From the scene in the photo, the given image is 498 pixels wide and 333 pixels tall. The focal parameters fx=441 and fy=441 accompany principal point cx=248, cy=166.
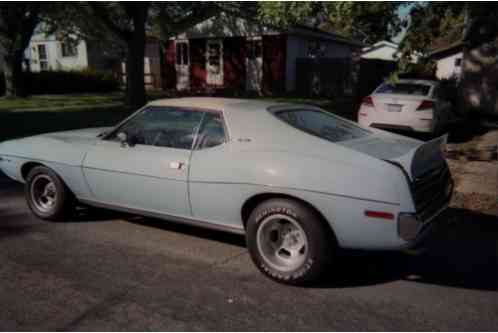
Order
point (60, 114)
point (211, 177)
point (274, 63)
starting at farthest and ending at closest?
point (274, 63), point (60, 114), point (211, 177)

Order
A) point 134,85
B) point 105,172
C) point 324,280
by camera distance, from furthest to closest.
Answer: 1. point 134,85
2. point 105,172
3. point 324,280

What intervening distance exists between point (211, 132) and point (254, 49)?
2079 centimetres

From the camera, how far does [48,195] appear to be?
5.12 meters

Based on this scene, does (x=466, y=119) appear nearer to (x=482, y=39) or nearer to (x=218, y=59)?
(x=482, y=39)

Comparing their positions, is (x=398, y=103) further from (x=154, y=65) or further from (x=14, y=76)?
(x=154, y=65)

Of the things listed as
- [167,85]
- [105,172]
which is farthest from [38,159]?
[167,85]

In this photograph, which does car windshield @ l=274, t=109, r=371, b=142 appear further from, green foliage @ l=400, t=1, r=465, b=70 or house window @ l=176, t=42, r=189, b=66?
house window @ l=176, t=42, r=189, b=66

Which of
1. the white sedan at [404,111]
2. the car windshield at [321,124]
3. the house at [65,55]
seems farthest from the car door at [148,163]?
the house at [65,55]

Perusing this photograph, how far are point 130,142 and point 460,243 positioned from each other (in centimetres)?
348

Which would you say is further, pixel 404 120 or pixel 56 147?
pixel 404 120

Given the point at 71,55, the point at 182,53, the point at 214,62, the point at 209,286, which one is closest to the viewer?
the point at 209,286

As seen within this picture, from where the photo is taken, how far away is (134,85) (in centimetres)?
1608

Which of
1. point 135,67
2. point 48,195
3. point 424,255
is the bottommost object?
point 424,255

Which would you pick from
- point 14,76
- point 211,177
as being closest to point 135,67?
point 14,76
